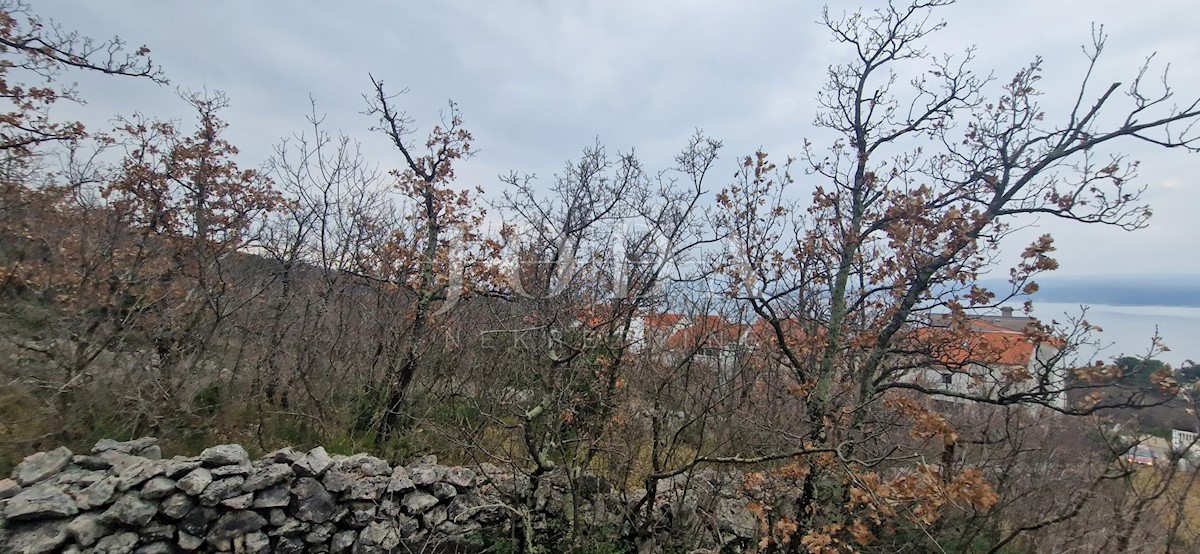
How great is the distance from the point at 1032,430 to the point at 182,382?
11130 mm

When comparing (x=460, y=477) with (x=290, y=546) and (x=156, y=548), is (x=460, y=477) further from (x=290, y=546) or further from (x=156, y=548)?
(x=156, y=548)

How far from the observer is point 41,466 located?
4797mm

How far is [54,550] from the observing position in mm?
4457

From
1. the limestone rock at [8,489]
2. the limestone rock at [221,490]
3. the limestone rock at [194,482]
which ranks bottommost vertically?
the limestone rock at [221,490]

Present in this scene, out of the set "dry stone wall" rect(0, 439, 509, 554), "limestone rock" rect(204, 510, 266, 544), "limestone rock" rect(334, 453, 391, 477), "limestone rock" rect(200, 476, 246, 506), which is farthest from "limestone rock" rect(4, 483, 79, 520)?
"limestone rock" rect(334, 453, 391, 477)

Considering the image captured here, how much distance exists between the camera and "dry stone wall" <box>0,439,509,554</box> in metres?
4.57

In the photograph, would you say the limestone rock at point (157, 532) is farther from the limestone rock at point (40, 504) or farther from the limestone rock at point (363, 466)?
the limestone rock at point (363, 466)

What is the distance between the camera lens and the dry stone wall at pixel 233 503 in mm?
4570

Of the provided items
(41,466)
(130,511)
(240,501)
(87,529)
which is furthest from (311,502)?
(41,466)

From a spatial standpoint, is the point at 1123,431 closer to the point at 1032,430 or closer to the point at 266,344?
the point at 1032,430

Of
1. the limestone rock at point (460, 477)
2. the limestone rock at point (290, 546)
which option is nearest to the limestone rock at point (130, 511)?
the limestone rock at point (290, 546)

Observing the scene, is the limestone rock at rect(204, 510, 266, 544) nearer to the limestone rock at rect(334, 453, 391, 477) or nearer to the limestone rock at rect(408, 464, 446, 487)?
the limestone rock at rect(334, 453, 391, 477)

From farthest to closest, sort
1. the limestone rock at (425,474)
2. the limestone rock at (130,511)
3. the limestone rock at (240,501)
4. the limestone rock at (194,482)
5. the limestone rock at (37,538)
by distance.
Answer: the limestone rock at (425,474) < the limestone rock at (240,501) < the limestone rock at (194,482) < the limestone rock at (130,511) < the limestone rock at (37,538)

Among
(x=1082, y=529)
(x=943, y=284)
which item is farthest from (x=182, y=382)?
(x=1082, y=529)
